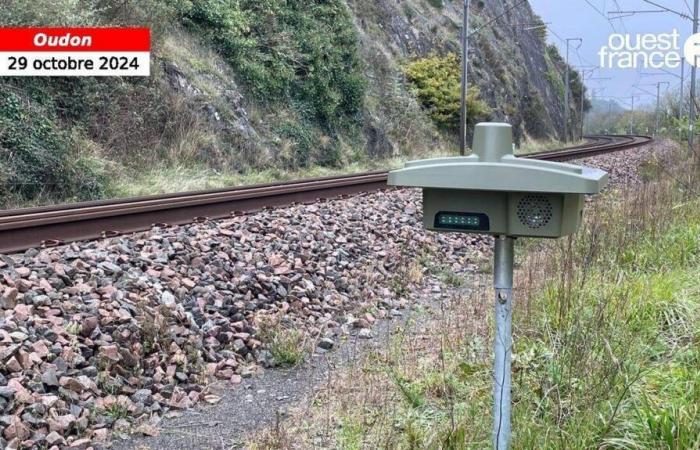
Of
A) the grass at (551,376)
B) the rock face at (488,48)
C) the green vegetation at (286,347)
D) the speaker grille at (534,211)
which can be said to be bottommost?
the green vegetation at (286,347)

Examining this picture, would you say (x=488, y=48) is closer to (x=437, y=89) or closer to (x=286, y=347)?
(x=437, y=89)

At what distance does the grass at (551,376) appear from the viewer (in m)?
3.20

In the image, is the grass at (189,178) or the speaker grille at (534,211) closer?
the speaker grille at (534,211)

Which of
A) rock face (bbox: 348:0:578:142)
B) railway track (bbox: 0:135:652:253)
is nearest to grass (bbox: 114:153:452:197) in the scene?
railway track (bbox: 0:135:652:253)

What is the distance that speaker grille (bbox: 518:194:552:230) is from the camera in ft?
8.09

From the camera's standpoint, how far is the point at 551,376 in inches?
147

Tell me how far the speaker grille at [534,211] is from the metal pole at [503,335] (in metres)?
0.14

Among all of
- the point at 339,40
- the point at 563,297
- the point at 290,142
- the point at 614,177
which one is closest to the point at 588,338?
→ the point at 563,297

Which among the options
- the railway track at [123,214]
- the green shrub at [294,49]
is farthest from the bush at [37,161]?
the green shrub at [294,49]

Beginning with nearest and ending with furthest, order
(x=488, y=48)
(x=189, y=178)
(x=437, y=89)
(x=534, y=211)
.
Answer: (x=534, y=211) < (x=189, y=178) < (x=437, y=89) < (x=488, y=48)

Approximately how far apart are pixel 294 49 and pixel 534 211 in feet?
63.4

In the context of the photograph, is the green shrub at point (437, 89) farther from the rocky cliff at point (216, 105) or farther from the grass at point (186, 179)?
the grass at point (186, 179)

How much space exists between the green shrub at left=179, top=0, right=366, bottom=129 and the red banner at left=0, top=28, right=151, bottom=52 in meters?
3.18

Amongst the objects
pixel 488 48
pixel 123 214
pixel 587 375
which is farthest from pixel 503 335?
pixel 488 48
